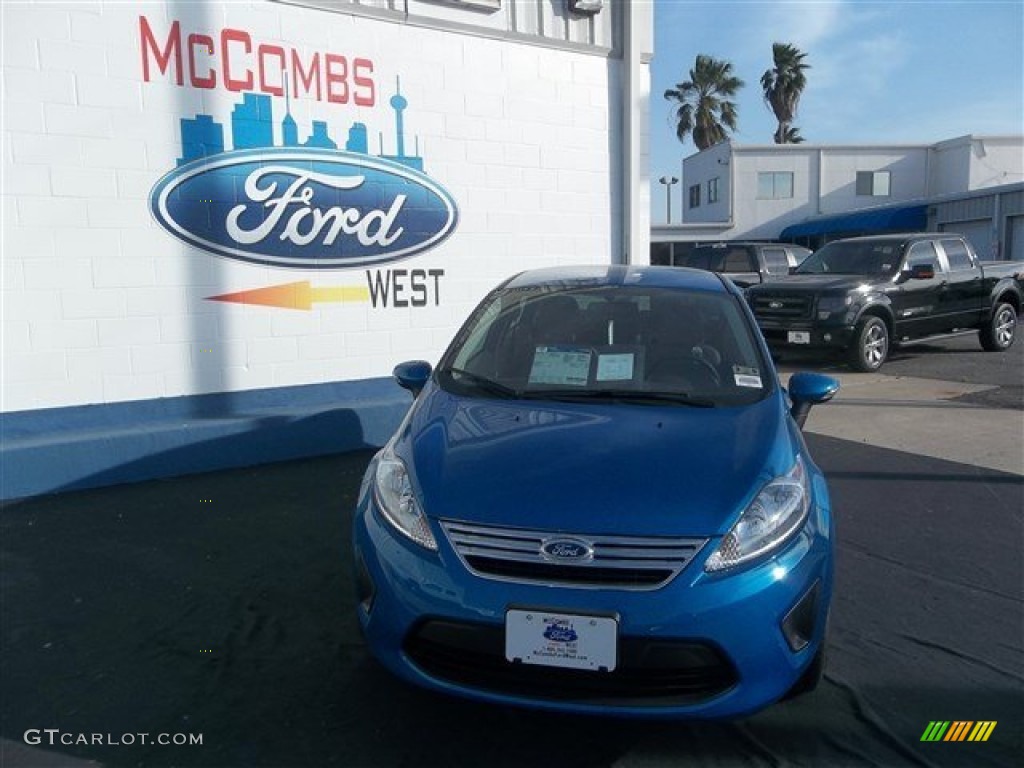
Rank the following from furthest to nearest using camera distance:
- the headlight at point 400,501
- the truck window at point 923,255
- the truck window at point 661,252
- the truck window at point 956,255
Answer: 1. the truck window at point 661,252
2. the truck window at point 956,255
3. the truck window at point 923,255
4. the headlight at point 400,501

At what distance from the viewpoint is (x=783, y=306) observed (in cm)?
1111

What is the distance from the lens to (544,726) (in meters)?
2.84

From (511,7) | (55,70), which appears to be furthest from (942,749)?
(511,7)

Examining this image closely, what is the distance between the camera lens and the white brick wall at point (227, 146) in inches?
213

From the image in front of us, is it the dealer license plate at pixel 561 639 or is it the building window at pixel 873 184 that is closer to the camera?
the dealer license plate at pixel 561 639

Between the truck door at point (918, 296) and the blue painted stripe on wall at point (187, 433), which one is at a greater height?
the truck door at point (918, 296)

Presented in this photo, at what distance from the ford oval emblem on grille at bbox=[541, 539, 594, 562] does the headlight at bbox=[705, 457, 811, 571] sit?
366 millimetres

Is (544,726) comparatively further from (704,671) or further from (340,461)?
(340,461)

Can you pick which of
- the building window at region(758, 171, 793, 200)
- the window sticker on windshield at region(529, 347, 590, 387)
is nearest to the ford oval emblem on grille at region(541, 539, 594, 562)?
the window sticker on windshield at region(529, 347, 590, 387)

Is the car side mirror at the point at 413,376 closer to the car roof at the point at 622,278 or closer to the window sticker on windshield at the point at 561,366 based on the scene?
the window sticker on windshield at the point at 561,366

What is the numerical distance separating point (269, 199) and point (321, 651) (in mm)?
4022

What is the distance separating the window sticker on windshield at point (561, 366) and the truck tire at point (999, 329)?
11209mm

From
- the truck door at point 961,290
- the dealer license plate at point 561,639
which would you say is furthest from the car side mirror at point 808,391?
the truck door at point 961,290

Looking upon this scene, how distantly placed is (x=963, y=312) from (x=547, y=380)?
10.9 m
